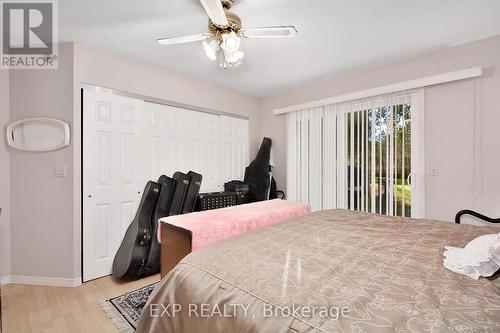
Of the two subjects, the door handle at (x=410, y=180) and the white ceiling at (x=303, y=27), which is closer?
the white ceiling at (x=303, y=27)

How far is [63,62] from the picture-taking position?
238 cm

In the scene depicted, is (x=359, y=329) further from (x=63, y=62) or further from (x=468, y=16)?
(x=63, y=62)

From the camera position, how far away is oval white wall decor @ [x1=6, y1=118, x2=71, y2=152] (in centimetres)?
235

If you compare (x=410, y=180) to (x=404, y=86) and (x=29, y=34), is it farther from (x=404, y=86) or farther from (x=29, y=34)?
(x=29, y=34)

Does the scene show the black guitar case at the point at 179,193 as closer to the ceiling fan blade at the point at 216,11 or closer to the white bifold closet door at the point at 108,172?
the white bifold closet door at the point at 108,172

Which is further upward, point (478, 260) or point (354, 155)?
point (354, 155)

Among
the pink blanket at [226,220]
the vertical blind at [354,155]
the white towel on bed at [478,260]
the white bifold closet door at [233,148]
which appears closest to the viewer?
the white towel on bed at [478,260]

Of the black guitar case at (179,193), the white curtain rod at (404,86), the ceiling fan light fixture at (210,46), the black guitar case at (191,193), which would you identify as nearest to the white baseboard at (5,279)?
the black guitar case at (179,193)

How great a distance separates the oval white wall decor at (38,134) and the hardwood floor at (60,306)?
4.42 ft

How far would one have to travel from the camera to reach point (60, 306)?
201cm

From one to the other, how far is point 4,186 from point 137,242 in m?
1.41

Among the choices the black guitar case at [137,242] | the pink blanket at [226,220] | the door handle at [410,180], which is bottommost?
the black guitar case at [137,242]

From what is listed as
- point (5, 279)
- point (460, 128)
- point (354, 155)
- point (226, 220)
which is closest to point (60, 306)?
point (5, 279)

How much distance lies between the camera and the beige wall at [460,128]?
2.20m
